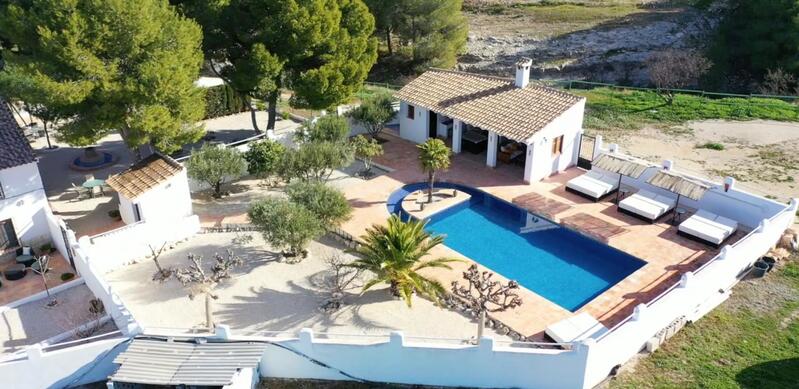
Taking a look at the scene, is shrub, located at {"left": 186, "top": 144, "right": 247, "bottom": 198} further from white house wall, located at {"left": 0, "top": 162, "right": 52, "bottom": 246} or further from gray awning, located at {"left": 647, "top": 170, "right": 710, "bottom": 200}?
gray awning, located at {"left": 647, "top": 170, "right": 710, "bottom": 200}

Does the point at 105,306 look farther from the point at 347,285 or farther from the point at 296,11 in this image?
the point at 296,11

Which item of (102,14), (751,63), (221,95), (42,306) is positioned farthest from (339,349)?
(751,63)

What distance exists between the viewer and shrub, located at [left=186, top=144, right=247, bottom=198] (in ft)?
94.0

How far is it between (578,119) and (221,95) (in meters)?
22.8

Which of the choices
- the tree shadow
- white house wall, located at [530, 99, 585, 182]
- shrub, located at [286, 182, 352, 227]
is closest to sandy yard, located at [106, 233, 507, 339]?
shrub, located at [286, 182, 352, 227]

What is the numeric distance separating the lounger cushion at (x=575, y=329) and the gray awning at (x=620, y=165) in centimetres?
1024

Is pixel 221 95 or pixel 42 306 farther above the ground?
pixel 221 95

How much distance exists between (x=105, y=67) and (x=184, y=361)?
529 inches

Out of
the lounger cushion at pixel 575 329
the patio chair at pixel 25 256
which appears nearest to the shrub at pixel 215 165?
the patio chair at pixel 25 256

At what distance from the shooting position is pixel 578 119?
105 ft

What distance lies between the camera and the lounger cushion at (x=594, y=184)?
29469 mm

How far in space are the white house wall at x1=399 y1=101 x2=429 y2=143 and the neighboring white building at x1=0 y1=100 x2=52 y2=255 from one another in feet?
62.9

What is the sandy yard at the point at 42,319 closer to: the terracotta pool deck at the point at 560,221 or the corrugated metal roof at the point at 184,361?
the corrugated metal roof at the point at 184,361

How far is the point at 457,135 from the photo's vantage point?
3441 cm
